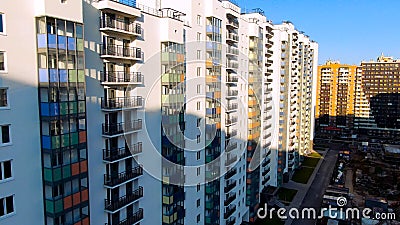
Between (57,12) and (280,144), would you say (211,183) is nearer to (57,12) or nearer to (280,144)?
(57,12)

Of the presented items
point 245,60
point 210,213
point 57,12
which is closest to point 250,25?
point 245,60

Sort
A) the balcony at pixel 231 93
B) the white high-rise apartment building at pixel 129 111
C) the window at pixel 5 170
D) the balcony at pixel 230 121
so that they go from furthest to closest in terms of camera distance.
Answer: the balcony at pixel 230 121 → the balcony at pixel 231 93 → the white high-rise apartment building at pixel 129 111 → the window at pixel 5 170

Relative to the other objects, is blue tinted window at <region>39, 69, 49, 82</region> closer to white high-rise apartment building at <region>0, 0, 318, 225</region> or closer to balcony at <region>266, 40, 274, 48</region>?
white high-rise apartment building at <region>0, 0, 318, 225</region>

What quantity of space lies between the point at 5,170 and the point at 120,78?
787 cm

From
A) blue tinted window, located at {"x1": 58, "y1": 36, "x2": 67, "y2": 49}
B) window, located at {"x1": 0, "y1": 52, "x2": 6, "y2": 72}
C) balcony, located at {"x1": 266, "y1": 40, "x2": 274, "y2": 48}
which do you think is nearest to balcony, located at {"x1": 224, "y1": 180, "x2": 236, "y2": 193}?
balcony, located at {"x1": 266, "y1": 40, "x2": 274, "y2": 48}

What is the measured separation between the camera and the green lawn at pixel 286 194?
160 feet

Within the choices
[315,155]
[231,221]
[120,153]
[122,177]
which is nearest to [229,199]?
[231,221]

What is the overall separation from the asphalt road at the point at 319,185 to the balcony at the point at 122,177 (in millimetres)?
27051

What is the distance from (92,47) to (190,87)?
1011 centimetres

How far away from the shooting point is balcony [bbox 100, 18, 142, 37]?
58.3 ft

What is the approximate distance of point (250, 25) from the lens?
36812 millimetres

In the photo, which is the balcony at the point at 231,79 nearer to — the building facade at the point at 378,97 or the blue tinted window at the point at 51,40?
the blue tinted window at the point at 51,40

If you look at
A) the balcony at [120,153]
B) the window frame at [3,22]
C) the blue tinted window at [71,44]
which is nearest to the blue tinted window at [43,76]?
the blue tinted window at [71,44]

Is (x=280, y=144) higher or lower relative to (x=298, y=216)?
higher
